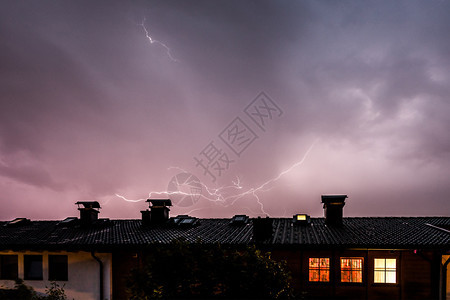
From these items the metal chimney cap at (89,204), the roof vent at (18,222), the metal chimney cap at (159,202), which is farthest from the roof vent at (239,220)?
the roof vent at (18,222)

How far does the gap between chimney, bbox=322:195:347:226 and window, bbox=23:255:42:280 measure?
14.2 meters

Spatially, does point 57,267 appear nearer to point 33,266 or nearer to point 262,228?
point 33,266

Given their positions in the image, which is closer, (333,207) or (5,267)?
(5,267)

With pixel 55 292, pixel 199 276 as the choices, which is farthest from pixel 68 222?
pixel 199 276

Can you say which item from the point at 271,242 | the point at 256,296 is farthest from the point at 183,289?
the point at 271,242

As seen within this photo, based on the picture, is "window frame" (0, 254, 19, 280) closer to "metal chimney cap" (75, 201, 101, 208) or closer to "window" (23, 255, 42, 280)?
"window" (23, 255, 42, 280)

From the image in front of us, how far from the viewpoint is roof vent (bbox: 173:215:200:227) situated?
58.2 ft

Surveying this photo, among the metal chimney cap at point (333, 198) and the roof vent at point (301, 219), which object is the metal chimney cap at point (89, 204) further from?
the metal chimney cap at point (333, 198)

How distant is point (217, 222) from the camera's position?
1886cm

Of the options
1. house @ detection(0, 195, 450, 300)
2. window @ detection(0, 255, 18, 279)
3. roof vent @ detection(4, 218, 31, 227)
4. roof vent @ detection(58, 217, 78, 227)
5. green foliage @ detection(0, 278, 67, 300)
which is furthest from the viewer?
roof vent @ detection(4, 218, 31, 227)

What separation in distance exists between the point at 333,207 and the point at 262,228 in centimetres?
460

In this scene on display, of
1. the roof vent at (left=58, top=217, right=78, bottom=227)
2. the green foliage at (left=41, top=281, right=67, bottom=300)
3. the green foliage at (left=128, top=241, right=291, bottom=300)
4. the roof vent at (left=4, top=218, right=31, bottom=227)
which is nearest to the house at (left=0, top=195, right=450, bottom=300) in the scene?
the green foliage at (left=41, top=281, right=67, bottom=300)

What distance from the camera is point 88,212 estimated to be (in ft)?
62.0

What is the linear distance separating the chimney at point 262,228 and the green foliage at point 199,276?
228 inches
